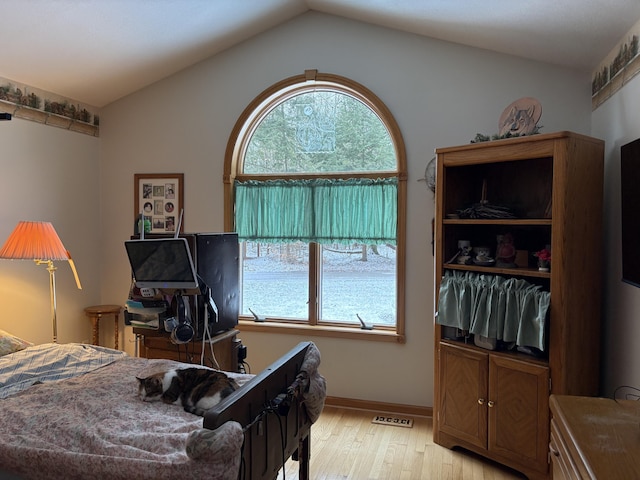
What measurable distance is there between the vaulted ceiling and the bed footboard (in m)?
2.19

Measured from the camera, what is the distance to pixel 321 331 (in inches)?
148

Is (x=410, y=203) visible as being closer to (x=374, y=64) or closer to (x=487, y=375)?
(x=374, y=64)

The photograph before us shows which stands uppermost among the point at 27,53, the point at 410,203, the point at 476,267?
the point at 27,53

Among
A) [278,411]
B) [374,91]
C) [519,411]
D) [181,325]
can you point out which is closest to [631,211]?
[519,411]

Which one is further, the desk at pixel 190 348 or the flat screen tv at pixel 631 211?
the desk at pixel 190 348

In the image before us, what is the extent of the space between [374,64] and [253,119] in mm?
1089

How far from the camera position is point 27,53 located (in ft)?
10.4

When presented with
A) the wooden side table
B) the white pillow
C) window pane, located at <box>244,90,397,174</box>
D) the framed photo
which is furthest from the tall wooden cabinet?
the wooden side table

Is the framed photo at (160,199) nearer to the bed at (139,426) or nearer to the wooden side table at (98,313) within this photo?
the wooden side table at (98,313)

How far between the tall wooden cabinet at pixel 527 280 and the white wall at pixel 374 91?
0.44m

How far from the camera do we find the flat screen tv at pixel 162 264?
257 cm

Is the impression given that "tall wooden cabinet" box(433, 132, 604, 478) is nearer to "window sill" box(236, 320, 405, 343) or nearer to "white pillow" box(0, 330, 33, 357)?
"window sill" box(236, 320, 405, 343)

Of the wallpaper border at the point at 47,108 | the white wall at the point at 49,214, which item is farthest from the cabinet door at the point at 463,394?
the wallpaper border at the point at 47,108

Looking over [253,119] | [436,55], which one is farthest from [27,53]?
[436,55]
